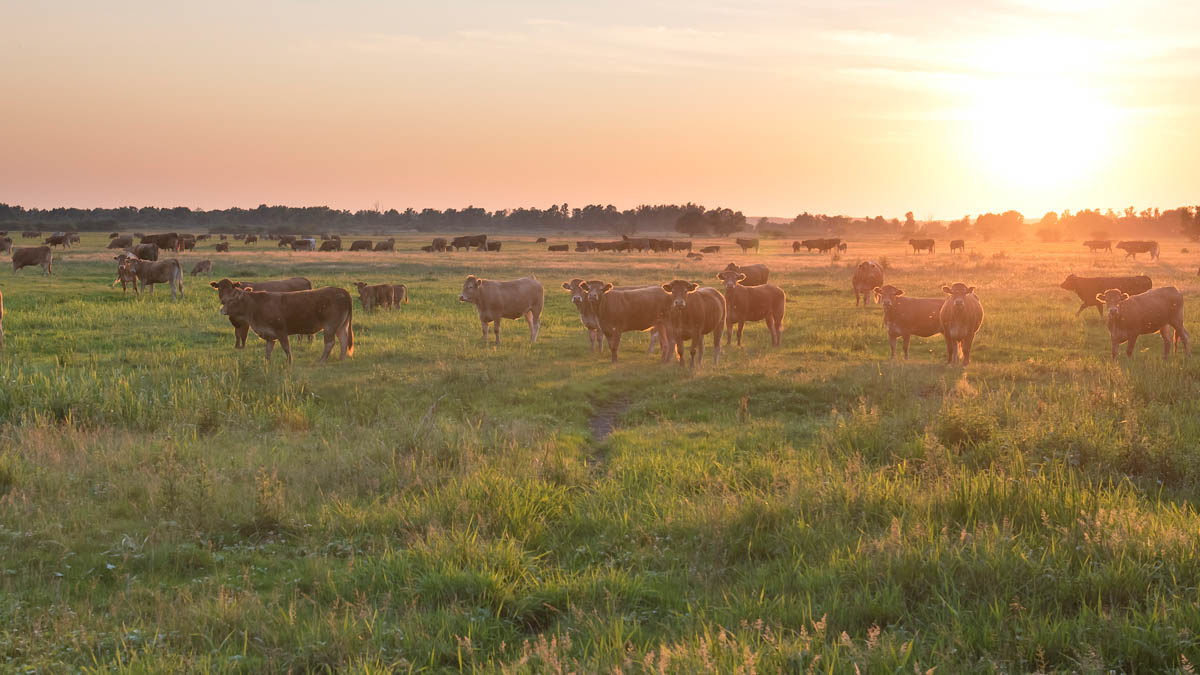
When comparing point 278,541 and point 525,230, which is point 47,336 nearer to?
point 278,541

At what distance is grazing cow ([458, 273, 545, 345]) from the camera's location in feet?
62.5

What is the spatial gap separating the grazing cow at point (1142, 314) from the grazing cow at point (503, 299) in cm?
1239

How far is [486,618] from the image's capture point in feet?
16.6

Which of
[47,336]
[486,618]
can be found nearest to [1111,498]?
[486,618]

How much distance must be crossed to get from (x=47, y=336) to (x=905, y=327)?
19.2 meters

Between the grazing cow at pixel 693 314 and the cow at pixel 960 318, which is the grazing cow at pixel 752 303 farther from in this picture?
the cow at pixel 960 318

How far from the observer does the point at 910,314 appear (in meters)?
16.8

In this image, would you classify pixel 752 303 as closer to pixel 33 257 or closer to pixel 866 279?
pixel 866 279

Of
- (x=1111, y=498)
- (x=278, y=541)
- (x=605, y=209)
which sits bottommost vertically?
(x=278, y=541)

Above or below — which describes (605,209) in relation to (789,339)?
above

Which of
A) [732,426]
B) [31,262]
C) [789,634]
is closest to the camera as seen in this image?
[789,634]

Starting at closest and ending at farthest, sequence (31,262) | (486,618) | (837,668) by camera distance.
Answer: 1. (837,668)
2. (486,618)
3. (31,262)

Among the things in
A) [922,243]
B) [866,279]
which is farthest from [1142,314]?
[922,243]

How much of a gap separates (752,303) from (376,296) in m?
12.0
